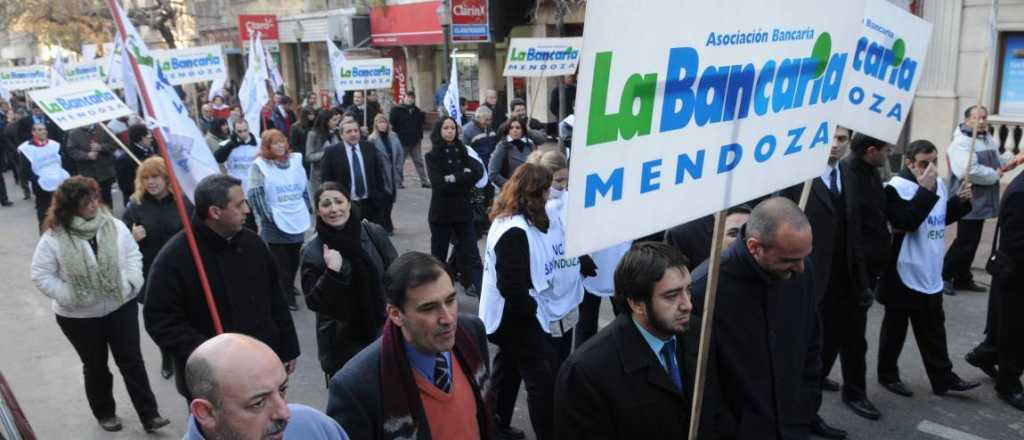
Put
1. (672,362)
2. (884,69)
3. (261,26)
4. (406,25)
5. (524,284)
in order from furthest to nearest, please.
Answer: (261,26)
(406,25)
(524,284)
(884,69)
(672,362)

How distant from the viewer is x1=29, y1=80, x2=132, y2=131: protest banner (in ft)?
27.2

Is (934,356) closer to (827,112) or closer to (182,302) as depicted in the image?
(827,112)

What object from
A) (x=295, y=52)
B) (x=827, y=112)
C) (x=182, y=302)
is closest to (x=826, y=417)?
(x=827, y=112)

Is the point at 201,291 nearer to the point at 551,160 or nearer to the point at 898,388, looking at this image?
the point at 551,160

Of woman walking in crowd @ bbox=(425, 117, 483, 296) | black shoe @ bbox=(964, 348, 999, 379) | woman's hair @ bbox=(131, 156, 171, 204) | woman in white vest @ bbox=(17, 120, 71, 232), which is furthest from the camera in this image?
woman in white vest @ bbox=(17, 120, 71, 232)

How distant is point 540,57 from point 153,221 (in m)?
7.90

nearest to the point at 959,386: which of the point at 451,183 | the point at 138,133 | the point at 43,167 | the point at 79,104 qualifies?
the point at 451,183

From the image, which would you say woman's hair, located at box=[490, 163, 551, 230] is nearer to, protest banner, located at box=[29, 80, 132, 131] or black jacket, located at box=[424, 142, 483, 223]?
black jacket, located at box=[424, 142, 483, 223]

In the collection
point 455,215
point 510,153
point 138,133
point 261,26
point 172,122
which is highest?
point 261,26

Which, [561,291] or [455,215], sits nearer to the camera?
[561,291]

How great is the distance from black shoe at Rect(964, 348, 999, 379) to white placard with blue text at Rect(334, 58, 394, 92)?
10856mm

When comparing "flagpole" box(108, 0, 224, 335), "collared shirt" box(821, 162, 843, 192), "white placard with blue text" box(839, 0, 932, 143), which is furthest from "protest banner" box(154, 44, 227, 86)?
"white placard with blue text" box(839, 0, 932, 143)

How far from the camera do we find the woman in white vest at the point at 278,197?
7648mm

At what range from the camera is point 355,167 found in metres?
9.10
